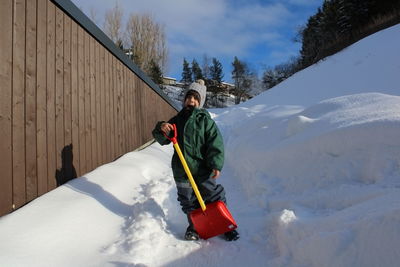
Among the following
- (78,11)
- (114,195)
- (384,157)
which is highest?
(78,11)

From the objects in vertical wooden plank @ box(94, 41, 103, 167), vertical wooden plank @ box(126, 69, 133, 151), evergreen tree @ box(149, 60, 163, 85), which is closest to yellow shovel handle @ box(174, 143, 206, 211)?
vertical wooden plank @ box(94, 41, 103, 167)

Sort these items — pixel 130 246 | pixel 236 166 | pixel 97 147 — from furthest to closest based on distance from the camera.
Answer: pixel 236 166, pixel 97 147, pixel 130 246

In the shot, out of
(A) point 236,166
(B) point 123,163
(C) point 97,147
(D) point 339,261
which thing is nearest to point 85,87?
(C) point 97,147

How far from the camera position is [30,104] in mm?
2518

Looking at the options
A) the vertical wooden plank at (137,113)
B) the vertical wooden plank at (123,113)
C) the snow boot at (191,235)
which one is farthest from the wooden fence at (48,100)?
the vertical wooden plank at (137,113)

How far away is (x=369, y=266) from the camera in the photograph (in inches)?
63.9

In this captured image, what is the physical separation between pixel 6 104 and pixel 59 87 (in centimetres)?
81

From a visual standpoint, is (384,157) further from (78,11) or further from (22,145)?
(78,11)

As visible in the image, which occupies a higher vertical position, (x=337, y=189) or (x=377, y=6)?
(x=377, y=6)

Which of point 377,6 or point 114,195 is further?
point 377,6

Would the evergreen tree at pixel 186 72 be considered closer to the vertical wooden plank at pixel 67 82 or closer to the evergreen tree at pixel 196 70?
the evergreen tree at pixel 196 70

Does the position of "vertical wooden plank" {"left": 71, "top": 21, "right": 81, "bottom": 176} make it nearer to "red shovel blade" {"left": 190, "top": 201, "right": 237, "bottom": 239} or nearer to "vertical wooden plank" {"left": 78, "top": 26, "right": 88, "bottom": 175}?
"vertical wooden plank" {"left": 78, "top": 26, "right": 88, "bottom": 175}

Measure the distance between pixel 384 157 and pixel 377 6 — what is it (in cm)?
2488

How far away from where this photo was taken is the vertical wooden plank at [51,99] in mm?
2793
